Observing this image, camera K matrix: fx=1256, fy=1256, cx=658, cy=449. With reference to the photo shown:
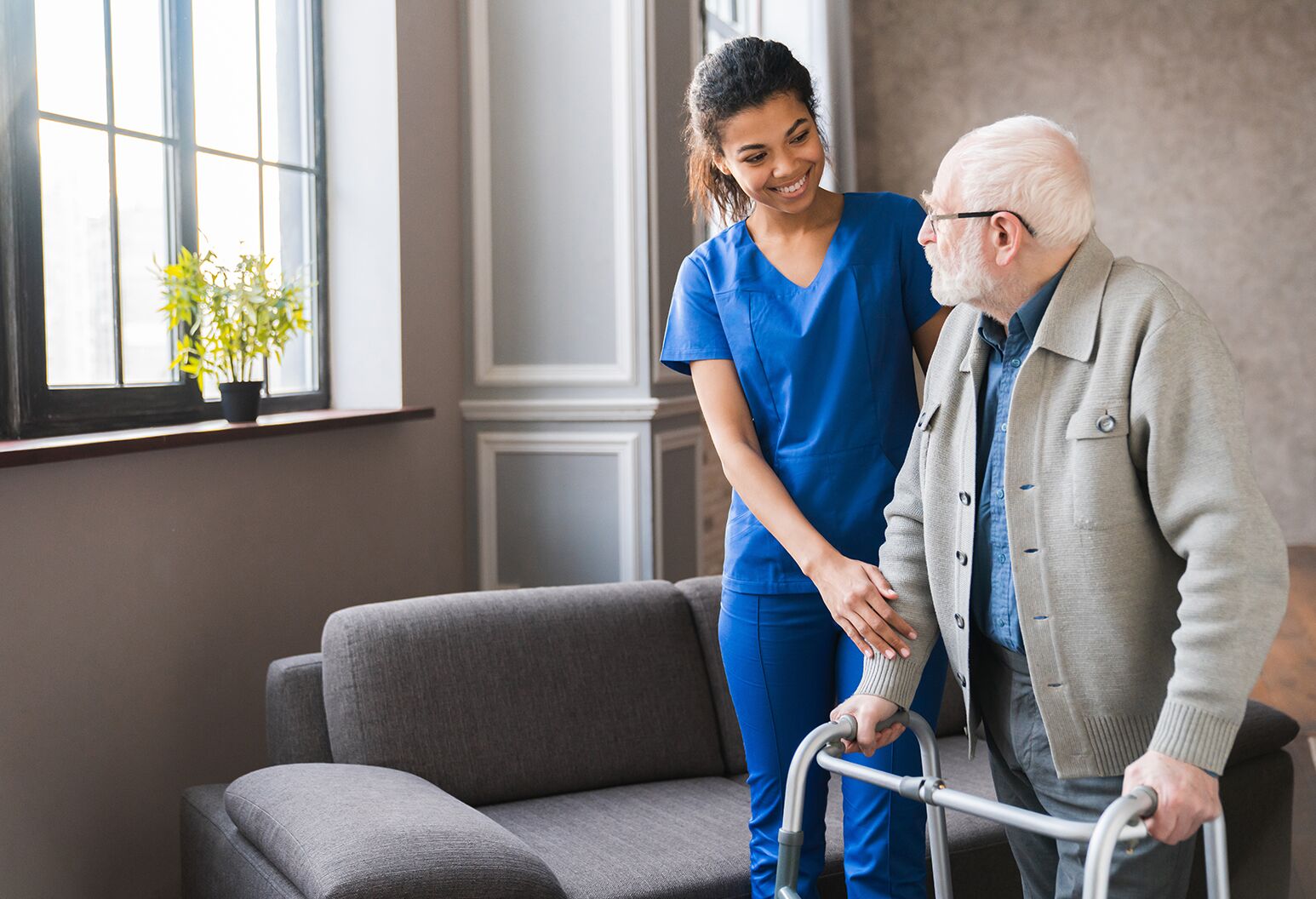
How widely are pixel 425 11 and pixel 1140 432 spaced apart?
2708mm

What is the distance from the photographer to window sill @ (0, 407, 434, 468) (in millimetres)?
2094

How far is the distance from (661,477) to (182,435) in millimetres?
1487

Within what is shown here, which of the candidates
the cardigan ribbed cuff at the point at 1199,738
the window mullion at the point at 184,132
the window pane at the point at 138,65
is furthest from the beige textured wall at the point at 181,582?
the cardigan ribbed cuff at the point at 1199,738

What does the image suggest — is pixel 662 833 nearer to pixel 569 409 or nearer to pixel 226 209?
pixel 569 409

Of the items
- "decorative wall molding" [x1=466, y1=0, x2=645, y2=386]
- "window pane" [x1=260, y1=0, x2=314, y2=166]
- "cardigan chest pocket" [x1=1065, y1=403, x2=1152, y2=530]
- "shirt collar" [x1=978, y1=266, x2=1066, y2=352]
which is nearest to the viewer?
"cardigan chest pocket" [x1=1065, y1=403, x2=1152, y2=530]

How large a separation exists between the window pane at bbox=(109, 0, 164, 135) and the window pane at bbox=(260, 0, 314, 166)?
39cm

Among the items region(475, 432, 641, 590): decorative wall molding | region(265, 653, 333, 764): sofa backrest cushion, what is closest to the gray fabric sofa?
region(265, 653, 333, 764): sofa backrest cushion

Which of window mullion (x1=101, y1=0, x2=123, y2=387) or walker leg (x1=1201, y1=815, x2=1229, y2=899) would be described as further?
window mullion (x1=101, y1=0, x2=123, y2=387)

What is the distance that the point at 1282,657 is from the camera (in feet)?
16.6

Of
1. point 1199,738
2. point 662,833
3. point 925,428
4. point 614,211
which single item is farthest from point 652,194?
point 1199,738

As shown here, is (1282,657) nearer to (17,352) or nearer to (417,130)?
(417,130)

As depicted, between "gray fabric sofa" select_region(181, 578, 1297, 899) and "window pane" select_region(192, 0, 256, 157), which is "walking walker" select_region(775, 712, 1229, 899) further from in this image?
"window pane" select_region(192, 0, 256, 157)

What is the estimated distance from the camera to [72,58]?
2480 mm

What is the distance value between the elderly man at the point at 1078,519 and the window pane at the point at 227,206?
193cm
